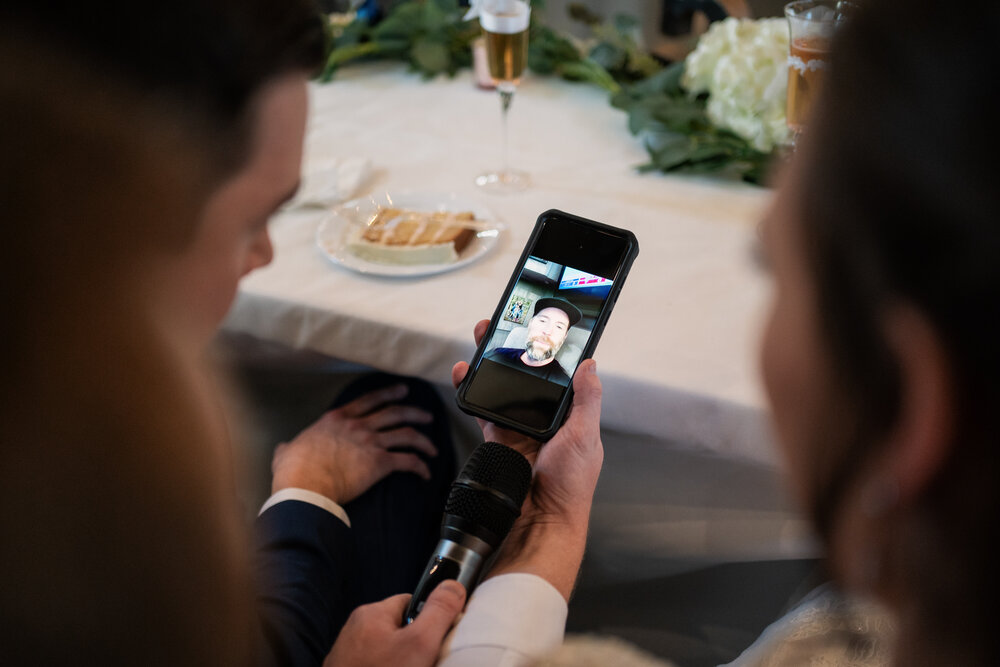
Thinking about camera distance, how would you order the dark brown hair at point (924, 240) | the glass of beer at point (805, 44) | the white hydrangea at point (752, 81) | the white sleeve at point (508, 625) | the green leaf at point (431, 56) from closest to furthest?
the dark brown hair at point (924, 240), the white sleeve at point (508, 625), the glass of beer at point (805, 44), the white hydrangea at point (752, 81), the green leaf at point (431, 56)

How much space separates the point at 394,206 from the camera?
3.47 ft

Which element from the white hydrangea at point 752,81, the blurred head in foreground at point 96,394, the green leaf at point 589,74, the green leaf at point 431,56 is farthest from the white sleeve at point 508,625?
the green leaf at point 431,56

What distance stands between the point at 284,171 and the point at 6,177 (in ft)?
0.67

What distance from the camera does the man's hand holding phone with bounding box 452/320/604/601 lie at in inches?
28.5

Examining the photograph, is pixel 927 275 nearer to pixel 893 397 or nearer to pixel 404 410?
pixel 893 397

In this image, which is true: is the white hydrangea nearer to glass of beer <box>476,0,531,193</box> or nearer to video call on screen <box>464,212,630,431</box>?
glass of beer <box>476,0,531,193</box>

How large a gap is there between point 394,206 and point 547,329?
0.39 m

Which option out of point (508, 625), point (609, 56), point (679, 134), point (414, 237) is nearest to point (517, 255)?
point (414, 237)

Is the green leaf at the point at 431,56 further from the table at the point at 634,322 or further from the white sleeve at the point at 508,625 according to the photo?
the white sleeve at the point at 508,625

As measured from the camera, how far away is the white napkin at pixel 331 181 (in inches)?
42.1

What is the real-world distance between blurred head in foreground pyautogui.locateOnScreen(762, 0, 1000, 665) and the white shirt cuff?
2.15 ft

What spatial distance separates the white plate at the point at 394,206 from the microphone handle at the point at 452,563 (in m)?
0.37

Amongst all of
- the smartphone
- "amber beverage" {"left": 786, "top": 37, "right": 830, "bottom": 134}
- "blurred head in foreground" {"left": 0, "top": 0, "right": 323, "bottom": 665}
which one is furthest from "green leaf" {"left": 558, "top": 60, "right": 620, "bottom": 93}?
"blurred head in foreground" {"left": 0, "top": 0, "right": 323, "bottom": 665}

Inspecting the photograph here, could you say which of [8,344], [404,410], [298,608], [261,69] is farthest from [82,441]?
[404,410]
